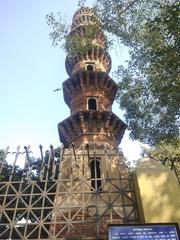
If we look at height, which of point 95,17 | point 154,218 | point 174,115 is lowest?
point 154,218

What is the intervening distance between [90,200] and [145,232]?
283cm

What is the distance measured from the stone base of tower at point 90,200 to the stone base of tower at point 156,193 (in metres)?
0.70

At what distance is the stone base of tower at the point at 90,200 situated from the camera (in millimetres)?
9344

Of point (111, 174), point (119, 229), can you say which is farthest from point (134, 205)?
point (111, 174)

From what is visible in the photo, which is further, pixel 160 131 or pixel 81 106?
pixel 81 106

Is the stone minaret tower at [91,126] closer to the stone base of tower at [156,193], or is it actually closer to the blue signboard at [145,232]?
the stone base of tower at [156,193]

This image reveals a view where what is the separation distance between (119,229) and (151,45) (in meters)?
7.52

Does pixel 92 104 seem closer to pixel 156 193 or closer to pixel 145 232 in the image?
pixel 156 193

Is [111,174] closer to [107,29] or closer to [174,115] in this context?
[174,115]

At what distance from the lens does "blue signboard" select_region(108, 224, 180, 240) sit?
706 cm

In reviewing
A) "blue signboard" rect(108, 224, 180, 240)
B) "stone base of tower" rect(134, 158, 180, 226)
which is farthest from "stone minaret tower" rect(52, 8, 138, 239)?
"blue signboard" rect(108, 224, 180, 240)

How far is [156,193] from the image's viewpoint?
886cm

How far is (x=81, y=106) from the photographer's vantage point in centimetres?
1795

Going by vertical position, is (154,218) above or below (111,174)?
below
